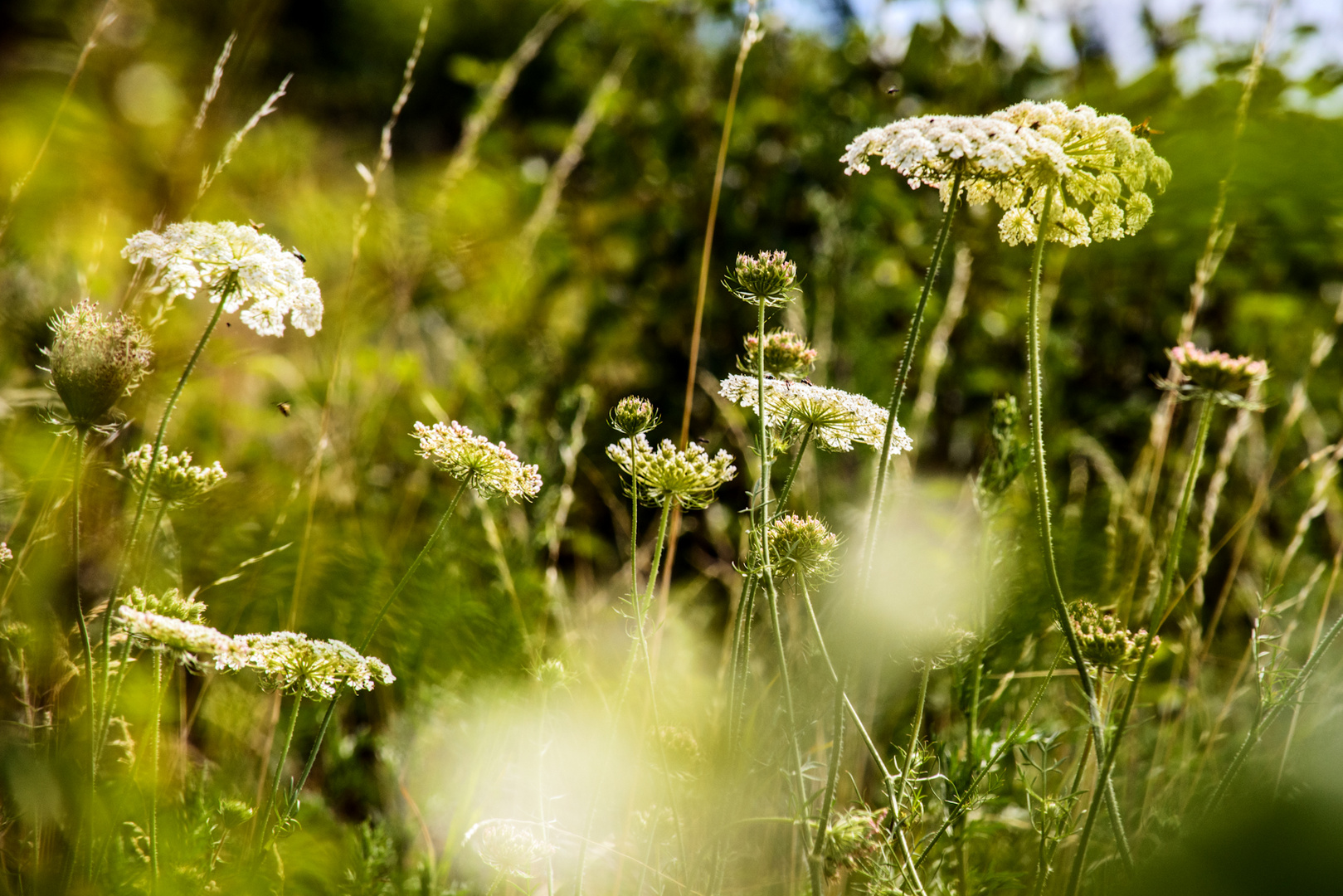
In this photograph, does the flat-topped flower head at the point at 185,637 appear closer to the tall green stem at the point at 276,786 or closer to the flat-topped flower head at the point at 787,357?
the tall green stem at the point at 276,786

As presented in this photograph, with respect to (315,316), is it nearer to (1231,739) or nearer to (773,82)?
(1231,739)

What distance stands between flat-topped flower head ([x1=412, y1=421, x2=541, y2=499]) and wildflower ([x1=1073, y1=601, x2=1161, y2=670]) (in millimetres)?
645

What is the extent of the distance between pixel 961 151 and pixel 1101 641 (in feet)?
1.87

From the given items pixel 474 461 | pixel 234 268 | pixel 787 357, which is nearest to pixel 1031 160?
pixel 787 357

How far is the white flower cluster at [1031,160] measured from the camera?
83 cm

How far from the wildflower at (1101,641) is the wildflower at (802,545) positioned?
0.96 ft

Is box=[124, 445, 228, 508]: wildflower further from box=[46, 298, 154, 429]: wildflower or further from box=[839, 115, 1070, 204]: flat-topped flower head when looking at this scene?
box=[839, 115, 1070, 204]: flat-topped flower head

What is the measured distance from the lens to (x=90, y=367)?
0.85 meters

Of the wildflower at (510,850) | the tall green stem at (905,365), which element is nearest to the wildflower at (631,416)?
the tall green stem at (905,365)

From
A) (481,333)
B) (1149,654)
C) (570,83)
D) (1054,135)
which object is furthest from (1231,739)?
(570,83)

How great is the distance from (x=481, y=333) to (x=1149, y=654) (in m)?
2.47

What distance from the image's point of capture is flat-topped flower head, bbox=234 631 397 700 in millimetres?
920

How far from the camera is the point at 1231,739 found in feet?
5.80

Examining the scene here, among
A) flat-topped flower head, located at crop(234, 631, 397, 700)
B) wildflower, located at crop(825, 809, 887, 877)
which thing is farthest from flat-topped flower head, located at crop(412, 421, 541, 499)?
wildflower, located at crop(825, 809, 887, 877)
